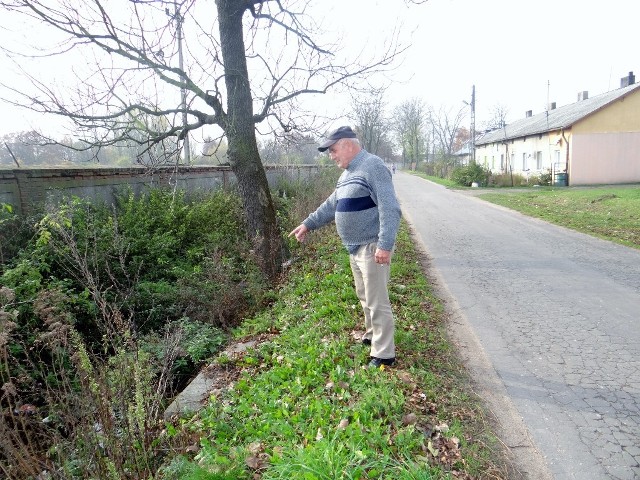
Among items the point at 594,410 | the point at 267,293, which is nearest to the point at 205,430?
the point at 594,410

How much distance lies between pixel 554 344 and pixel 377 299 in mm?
2137

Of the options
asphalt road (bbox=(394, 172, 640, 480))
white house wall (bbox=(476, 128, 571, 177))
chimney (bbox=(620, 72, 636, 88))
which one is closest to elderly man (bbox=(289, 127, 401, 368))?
asphalt road (bbox=(394, 172, 640, 480))

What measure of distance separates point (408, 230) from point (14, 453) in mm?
11015

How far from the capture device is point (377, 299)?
13.2ft

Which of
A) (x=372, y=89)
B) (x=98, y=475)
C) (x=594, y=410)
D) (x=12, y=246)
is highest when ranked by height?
(x=372, y=89)

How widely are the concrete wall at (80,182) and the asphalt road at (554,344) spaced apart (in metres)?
6.04

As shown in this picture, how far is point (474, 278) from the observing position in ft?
24.4

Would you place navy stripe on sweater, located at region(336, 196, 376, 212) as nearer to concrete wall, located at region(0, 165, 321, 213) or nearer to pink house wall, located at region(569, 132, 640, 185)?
concrete wall, located at region(0, 165, 321, 213)

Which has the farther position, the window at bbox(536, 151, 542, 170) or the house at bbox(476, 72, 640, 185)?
the window at bbox(536, 151, 542, 170)

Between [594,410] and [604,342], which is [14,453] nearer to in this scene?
[594,410]

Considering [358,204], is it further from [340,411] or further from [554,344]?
[554,344]

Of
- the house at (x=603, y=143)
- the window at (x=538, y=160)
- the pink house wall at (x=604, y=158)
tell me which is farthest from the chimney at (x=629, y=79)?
the pink house wall at (x=604, y=158)

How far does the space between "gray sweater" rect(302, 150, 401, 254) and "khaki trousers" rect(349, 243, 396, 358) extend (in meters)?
0.13

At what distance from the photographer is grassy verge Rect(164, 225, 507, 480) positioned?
285 centimetres
